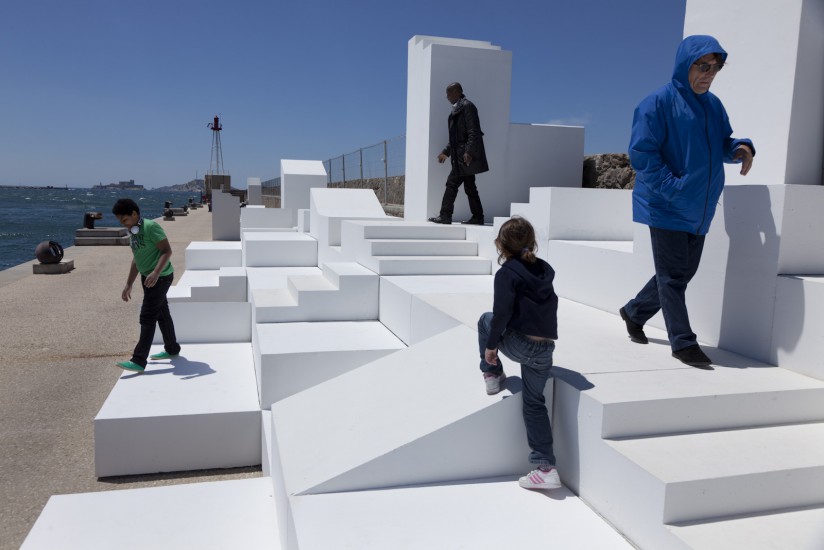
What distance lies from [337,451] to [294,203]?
14.2 metres

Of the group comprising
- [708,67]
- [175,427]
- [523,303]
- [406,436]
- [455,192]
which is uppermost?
[708,67]

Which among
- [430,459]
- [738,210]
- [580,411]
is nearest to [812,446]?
[580,411]

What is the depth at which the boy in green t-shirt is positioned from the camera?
5078 mm

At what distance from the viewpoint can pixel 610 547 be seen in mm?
2324

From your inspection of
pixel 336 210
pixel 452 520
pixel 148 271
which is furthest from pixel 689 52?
pixel 336 210

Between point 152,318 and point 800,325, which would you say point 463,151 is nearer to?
point 152,318

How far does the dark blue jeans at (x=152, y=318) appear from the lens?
514 cm

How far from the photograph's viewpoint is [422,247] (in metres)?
6.54

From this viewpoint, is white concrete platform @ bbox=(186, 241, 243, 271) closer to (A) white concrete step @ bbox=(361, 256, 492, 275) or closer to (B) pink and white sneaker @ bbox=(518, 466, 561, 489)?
(A) white concrete step @ bbox=(361, 256, 492, 275)

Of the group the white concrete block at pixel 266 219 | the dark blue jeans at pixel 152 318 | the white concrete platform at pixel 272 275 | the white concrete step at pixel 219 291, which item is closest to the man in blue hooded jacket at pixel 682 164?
the dark blue jeans at pixel 152 318

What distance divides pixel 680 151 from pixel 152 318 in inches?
164

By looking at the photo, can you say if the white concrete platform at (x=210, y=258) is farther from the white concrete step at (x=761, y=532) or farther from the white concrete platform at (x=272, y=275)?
the white concrete step at (x=761, y=532)

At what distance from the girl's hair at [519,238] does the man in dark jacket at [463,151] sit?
4357 mm

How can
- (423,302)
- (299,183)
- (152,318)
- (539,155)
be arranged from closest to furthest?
(423,302) < (152,318) < (539,155) < (299,183)
